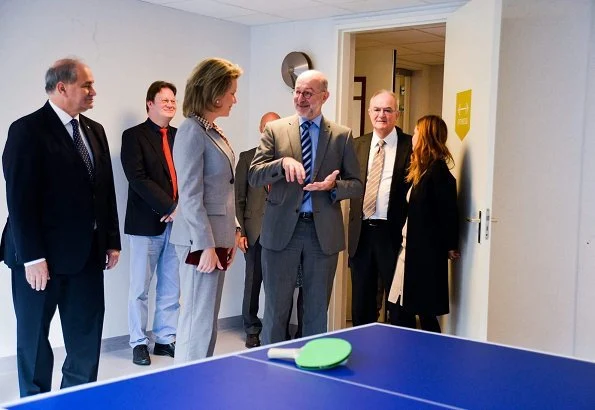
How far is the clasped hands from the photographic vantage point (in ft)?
10.7

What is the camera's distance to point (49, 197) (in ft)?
10.0

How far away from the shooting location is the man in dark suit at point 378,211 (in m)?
4.22

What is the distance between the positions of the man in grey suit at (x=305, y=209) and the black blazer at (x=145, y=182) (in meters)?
1.19

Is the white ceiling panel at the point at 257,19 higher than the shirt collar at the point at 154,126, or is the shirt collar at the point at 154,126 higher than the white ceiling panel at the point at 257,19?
the white ceiling panel at the point at 257,19

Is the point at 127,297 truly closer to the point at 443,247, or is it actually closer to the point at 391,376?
the point at 443,247

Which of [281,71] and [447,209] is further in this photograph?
[281,71]

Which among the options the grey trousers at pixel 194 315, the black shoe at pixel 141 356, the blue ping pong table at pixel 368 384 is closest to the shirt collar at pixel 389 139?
the grey trousers at pixel 194 315

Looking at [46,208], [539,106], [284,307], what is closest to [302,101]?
[284,307]

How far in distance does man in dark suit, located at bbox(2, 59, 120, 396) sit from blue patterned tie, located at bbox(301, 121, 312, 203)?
994 mm

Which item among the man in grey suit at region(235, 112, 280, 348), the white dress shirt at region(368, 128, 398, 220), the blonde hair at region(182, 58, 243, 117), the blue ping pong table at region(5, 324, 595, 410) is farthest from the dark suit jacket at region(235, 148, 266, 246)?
the blue ping pong table at region(5, 324, 595, 410)

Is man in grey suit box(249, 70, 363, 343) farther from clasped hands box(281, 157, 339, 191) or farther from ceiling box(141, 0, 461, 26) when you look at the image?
ceiling box(141, 0, 461, 26)

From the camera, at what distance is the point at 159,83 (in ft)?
15.6

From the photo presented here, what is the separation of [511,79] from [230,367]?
120 inches

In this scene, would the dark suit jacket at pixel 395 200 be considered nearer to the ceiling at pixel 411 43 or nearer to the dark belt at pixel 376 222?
the dark belt at pixel 376 222
